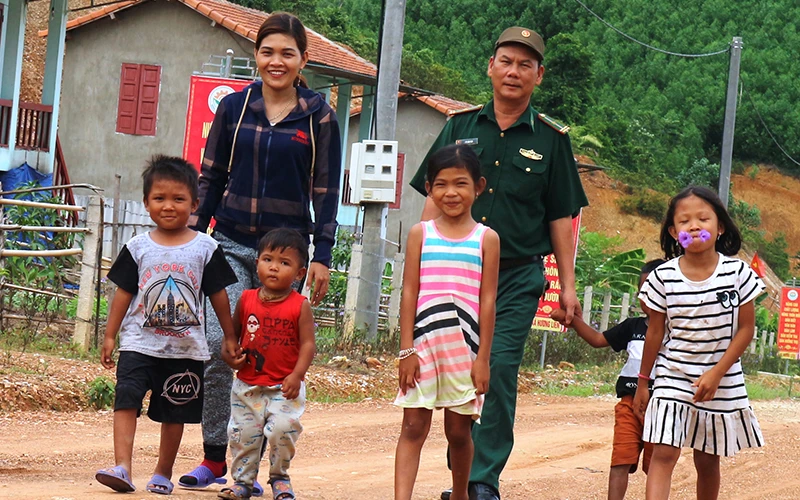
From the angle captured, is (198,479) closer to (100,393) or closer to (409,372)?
(409,372)

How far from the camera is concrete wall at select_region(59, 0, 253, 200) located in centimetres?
2675

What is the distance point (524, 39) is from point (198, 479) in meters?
2.55

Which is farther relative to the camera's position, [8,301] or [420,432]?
[8,301]

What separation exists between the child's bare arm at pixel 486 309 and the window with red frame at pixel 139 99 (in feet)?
75.2

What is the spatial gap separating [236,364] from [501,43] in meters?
1.93

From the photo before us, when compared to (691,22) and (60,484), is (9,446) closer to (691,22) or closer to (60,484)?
(60,484)

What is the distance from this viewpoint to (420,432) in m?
4.93

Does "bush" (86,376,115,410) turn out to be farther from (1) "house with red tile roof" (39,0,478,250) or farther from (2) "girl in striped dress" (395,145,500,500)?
(1) "house with red tile roof" (39,0,478,250)

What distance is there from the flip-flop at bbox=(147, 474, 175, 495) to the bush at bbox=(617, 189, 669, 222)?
49.1m

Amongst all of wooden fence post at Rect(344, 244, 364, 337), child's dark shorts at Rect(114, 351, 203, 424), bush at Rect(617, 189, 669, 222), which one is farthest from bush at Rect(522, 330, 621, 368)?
bush at Rect(617, 189, 669, 222)

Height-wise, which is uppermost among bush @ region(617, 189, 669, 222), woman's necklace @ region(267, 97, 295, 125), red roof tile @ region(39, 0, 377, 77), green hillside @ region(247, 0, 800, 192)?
green hillside @ region(247, 0, 800, 192)

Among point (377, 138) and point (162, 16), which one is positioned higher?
point (162, 16)

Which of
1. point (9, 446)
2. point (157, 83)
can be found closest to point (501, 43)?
point (9, 446)

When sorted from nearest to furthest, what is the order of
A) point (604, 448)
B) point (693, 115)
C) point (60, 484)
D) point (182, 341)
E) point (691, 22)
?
1. point (182, 341)
2. point (60, 484)
3. point (604, 448)
4. point (693, 115)
5. point (691, 22)
